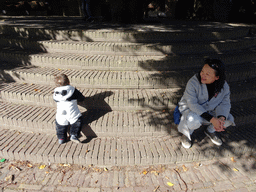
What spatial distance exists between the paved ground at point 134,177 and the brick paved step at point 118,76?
178 centimetres

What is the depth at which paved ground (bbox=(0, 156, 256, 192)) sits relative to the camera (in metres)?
2.37

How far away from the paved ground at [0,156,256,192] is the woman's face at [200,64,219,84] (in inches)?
54.4

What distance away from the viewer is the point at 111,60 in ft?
Result: 13.6

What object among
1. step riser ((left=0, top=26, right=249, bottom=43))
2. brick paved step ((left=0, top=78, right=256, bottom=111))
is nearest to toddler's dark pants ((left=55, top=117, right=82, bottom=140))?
brick paved step ((left=0, top=78, right=256, bottom=111))

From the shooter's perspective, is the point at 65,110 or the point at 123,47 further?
the point at 123,47

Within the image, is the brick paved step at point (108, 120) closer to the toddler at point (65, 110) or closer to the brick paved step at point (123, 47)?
the toddler at point (65, 110)

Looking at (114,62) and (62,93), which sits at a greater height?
(114,62)

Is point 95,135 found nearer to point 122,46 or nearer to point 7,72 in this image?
point 122,46

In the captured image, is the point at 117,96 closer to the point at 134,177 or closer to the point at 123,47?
the point at 134,177

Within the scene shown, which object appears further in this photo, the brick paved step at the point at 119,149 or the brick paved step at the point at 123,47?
the brick paved step at the point at 123,47

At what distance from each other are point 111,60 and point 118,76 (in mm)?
583

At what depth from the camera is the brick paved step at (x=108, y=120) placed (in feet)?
9.91

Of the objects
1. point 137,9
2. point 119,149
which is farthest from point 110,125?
point 137,9

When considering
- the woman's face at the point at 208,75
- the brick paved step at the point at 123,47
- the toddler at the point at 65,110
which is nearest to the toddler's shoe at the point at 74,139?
the toddler at the point at 65,110
